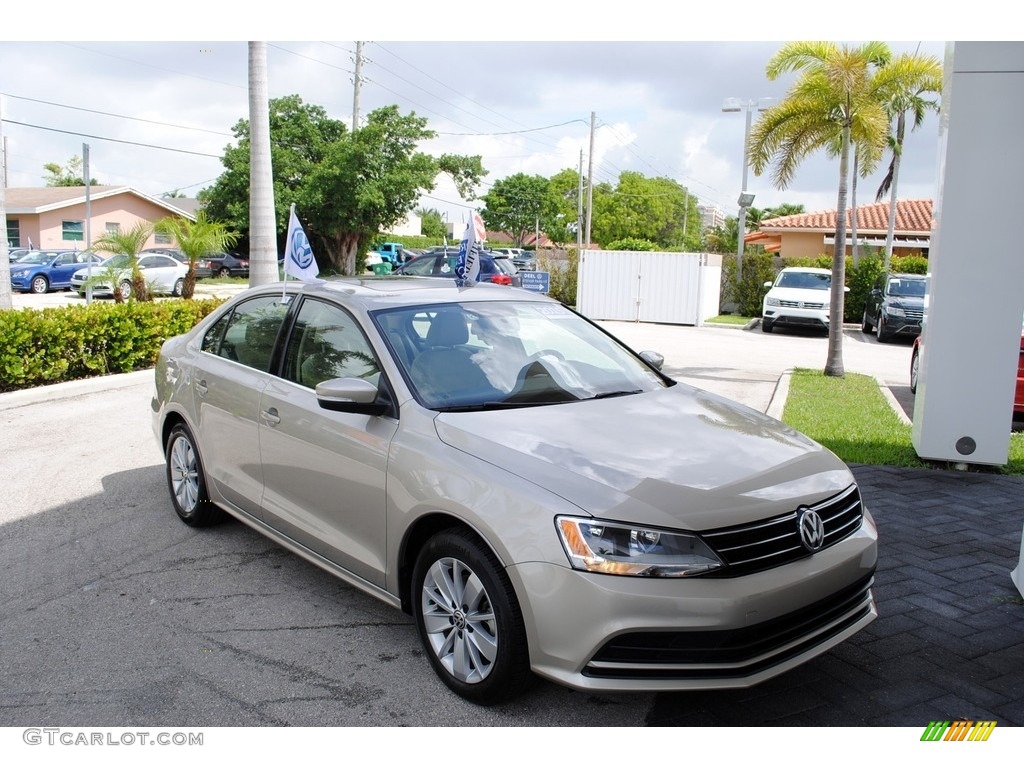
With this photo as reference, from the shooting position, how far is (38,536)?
5.53m

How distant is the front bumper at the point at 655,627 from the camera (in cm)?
300

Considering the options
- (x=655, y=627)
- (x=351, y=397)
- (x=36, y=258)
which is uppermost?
(x=36, y=258)

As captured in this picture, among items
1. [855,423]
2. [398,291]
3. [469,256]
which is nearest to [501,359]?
[398,291]

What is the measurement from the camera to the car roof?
14.8 feet

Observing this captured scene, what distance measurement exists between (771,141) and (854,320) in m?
14.2

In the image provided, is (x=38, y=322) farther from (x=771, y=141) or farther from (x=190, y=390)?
(x=771, y=141)

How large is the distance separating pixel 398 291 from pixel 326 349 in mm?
514

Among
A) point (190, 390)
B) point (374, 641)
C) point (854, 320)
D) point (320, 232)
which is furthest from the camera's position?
point (320, 232)

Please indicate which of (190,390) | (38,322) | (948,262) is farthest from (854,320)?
(190,390)

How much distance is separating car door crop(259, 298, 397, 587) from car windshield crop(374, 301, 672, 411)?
0.69ft

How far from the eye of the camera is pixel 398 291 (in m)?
4.70

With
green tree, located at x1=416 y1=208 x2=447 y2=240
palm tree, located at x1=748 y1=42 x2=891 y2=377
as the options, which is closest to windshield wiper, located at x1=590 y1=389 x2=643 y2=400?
palm tree, located at x1=748 y1=42 x2=891 y2=377

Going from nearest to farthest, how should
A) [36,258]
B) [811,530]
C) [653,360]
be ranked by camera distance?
[811,530] < [653,360] < [36,258]

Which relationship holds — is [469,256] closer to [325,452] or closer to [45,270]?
[325,452]
